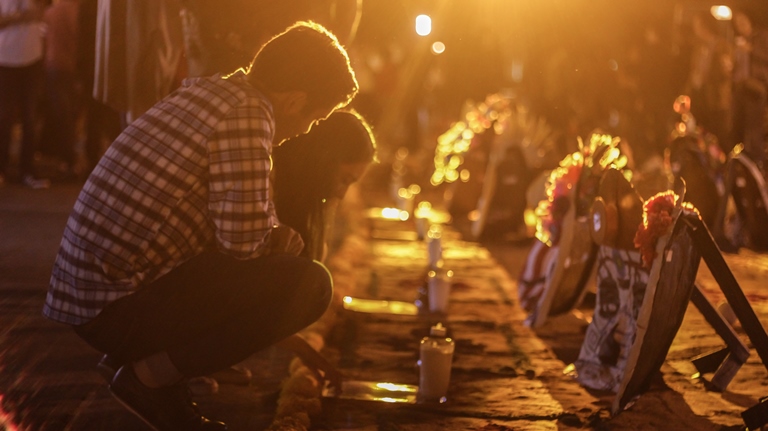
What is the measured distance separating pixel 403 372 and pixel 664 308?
1.49m

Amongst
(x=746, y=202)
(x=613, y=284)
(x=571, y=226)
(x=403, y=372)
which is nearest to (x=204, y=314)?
(x=403, y=372)

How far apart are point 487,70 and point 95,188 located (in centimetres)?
1549

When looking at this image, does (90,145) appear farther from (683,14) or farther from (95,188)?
(683,14)

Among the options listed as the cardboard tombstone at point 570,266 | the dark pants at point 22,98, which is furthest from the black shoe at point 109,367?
the dark pants at point 22,98

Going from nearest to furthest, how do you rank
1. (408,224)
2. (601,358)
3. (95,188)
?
(95,188), (601,358), (408,224)

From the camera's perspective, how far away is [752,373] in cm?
579

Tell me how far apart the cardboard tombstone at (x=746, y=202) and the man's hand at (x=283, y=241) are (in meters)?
6.27

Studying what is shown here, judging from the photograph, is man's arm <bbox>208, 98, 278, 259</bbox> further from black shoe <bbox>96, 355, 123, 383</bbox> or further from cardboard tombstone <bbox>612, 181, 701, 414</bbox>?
cardboard tombstone <bbox>612, 181, 701, 414</bbox>

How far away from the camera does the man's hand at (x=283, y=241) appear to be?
4.30 m

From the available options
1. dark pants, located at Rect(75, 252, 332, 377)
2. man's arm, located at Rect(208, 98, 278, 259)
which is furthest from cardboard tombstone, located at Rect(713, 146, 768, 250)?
man's arm, located at Rect(208, 98, 278, 259)

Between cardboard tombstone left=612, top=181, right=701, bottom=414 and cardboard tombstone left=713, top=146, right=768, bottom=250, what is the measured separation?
5056 mm

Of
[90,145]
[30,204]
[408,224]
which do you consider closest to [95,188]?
[30,204]

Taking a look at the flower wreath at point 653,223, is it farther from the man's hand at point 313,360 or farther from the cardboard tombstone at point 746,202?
the cardboard tombstone at point 746,202

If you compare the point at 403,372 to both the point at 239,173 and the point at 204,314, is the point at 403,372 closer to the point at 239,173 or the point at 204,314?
the point at 204,314
